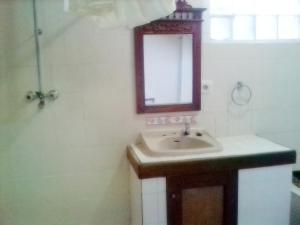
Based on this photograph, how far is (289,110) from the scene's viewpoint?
8.77 feet

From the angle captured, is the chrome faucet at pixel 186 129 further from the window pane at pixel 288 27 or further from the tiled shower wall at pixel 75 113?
the window pane at pixel 288 27

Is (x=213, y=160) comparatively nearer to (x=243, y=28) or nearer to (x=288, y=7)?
(x=243, y=28)

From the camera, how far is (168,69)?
2.39m

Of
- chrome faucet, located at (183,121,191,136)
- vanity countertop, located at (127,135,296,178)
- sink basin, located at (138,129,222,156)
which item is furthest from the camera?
chrome faucet, located at (183,121,191,136)

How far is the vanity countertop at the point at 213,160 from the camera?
197 cm

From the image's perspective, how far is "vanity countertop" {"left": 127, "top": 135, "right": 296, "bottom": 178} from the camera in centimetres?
197

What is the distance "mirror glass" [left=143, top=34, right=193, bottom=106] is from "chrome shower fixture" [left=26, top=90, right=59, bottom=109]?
649mm

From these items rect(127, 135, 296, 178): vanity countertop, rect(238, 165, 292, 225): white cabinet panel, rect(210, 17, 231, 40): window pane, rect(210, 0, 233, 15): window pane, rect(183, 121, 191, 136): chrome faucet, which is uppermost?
rect(210, 0, 233, 15): window pane

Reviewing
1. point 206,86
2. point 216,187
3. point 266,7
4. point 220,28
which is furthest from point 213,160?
point 266,7

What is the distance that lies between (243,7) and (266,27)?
0.84 ft

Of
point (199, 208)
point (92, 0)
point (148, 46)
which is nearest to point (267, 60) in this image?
point (148, 46)

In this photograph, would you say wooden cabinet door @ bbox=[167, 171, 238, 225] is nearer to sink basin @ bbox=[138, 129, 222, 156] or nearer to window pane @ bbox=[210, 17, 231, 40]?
sink basin @ bbox=[138, 129, 222, 156]

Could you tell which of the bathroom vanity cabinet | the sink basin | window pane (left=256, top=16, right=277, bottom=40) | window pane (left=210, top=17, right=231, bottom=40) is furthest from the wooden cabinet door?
window pane (left=256, top=16, right=277, bottom=40)

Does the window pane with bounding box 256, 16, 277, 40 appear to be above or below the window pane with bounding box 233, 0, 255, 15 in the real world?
below
